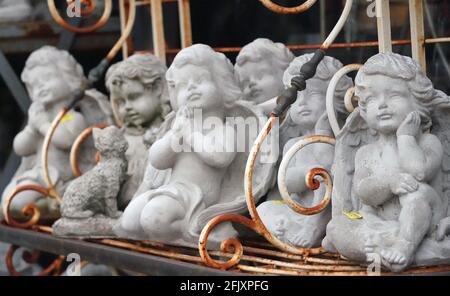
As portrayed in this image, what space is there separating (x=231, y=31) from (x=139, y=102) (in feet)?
3.34

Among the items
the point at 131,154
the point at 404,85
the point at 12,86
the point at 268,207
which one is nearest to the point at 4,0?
the point at 12,86

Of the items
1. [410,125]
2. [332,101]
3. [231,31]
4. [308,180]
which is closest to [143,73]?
[231,31]

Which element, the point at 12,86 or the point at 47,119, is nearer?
the point at 47,119

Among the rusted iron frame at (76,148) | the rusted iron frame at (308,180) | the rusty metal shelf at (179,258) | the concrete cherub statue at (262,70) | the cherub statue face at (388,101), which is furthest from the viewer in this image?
the rusted iron frame at (76,148)

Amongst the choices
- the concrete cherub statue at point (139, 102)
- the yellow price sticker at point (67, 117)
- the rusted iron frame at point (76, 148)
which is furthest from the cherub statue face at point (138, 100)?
the yellow price sticker at point (67, 117)

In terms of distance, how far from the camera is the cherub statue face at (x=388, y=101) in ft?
15.5

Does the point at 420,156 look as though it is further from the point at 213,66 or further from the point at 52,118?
the point at 52,118

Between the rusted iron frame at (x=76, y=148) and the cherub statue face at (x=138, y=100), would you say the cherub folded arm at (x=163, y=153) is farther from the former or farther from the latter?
the rusted iron frame at (x=76, y=148)

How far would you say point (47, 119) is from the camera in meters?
6.76

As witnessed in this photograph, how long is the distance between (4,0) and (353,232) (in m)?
4.07

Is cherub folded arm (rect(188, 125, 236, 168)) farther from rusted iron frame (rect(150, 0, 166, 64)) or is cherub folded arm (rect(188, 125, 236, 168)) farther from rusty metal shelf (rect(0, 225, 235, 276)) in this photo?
rusted iron frame (rect(150, 0, 166, 64))

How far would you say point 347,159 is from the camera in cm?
501
